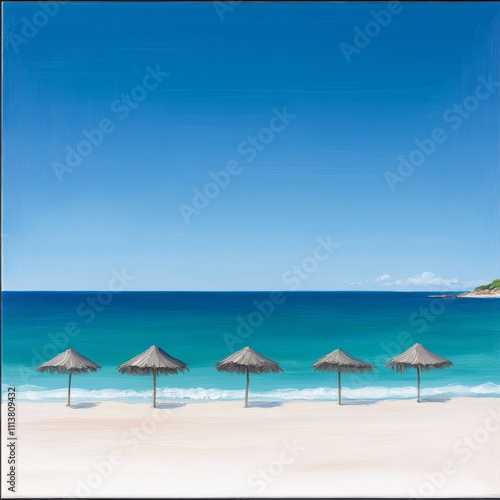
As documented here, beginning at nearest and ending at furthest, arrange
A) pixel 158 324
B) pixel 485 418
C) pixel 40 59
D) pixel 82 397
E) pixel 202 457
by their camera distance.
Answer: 1. pixel 202 457
2. pixel 40 59
3. pixel 485 418
4. pixel 82 397
5. pixel 158 324

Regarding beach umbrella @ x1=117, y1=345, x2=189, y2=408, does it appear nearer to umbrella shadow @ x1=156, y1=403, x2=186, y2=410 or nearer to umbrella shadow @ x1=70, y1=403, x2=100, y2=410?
umbrella shadow @ x1=156, y1=403, x2=186, y2=410

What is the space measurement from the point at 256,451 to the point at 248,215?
437cm

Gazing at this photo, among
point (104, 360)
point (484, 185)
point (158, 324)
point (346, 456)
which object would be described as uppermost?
point (484, 185)

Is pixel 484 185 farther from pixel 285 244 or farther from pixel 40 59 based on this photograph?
pixel 40 59

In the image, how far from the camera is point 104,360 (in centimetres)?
1141

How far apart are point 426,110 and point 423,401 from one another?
4.74m

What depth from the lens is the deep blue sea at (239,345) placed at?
8711 mm

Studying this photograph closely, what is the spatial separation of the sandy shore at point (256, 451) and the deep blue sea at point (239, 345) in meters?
1.41

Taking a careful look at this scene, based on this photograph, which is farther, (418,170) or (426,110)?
(418,170)

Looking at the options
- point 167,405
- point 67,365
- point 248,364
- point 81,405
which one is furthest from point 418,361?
point 67,365

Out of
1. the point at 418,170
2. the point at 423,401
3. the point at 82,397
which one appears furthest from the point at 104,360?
the point at 418,170

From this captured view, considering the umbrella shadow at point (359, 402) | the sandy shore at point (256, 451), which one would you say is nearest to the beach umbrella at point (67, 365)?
the sandy shore at point (256, 451)

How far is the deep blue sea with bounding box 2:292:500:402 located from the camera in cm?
871

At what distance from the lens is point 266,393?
8883 millimetres
